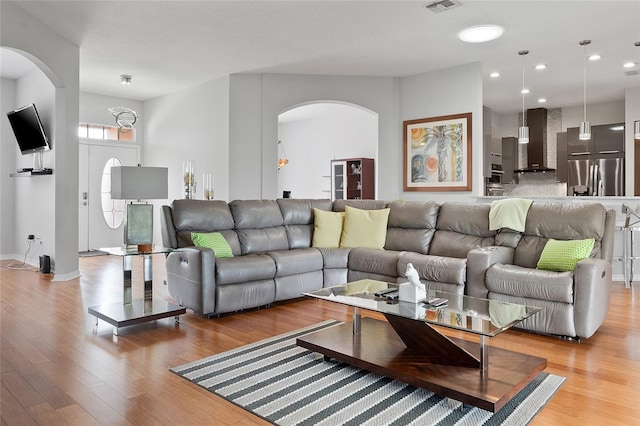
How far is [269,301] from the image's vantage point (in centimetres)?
418

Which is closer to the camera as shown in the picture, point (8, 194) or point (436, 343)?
point (436, 343)

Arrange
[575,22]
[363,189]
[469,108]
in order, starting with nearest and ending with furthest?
[575,22], [469,108], [363,189]

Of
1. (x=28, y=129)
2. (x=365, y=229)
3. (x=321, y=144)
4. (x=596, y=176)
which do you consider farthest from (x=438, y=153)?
(x=28, y=129)

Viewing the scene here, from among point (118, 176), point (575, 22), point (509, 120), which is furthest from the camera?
point (509, 120)

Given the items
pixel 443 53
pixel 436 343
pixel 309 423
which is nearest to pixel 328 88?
pixel 443 53

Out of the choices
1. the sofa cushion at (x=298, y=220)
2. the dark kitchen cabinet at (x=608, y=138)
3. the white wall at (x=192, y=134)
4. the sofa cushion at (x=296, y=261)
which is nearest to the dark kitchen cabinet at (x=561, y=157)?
the dark kitchen cabinet at (x=608, y=138)

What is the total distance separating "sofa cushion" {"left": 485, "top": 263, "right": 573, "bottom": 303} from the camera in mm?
3289

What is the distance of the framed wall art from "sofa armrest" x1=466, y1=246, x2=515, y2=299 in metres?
2.52

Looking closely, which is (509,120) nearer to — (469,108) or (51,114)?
(469,108)

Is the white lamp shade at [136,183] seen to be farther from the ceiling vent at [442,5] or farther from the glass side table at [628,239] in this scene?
the glass side table at [628,239]

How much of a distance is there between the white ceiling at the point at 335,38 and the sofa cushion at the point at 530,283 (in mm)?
2480

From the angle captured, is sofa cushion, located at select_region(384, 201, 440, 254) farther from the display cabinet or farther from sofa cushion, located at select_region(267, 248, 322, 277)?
the display cabinet

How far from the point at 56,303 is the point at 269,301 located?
6.78 feet

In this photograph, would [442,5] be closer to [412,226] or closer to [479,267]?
[412,226]
